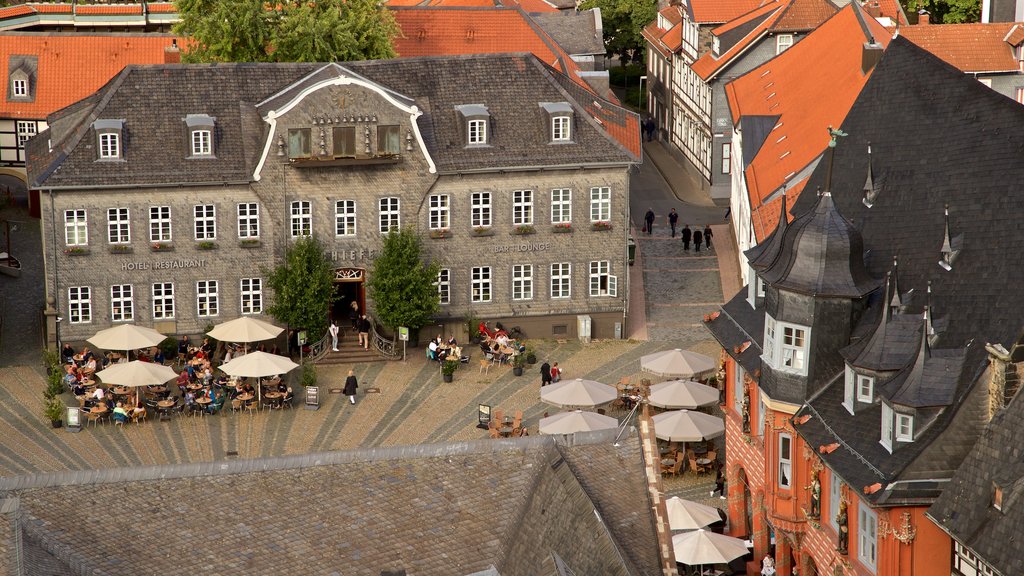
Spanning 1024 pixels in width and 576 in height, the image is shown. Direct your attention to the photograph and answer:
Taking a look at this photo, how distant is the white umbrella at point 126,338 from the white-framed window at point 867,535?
1348 inches

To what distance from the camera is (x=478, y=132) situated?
84.1m

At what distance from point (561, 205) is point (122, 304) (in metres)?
19.0

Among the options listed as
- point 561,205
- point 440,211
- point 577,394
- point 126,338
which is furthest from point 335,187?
point 577,394

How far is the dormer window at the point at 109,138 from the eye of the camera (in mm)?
80875

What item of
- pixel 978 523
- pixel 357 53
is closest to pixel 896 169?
pixel 978 523

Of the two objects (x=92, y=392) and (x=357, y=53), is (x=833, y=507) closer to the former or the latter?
(x=92, y=392)

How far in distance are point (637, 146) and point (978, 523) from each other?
38.4 metres

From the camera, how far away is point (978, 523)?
50719 mm

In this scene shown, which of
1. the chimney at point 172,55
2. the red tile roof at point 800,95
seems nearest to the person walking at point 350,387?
the red tile roof at point 800,95

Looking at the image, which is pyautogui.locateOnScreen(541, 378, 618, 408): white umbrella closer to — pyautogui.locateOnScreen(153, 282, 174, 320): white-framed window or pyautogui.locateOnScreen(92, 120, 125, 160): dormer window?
pyautogui.locateOnScreen(153, 282, 174, 320): white-framed window

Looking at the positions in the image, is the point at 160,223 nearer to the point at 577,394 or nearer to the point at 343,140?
the point at 343,140

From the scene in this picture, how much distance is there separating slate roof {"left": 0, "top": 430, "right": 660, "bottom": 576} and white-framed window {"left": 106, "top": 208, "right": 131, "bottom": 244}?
37.4 meters

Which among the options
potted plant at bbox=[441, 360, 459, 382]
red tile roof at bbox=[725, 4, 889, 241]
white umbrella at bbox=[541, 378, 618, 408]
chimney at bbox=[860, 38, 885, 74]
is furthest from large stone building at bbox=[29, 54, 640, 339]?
chimney at bbox=[860, 38, 885, 74]

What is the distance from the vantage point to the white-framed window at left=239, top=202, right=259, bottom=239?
82750 millimetres
